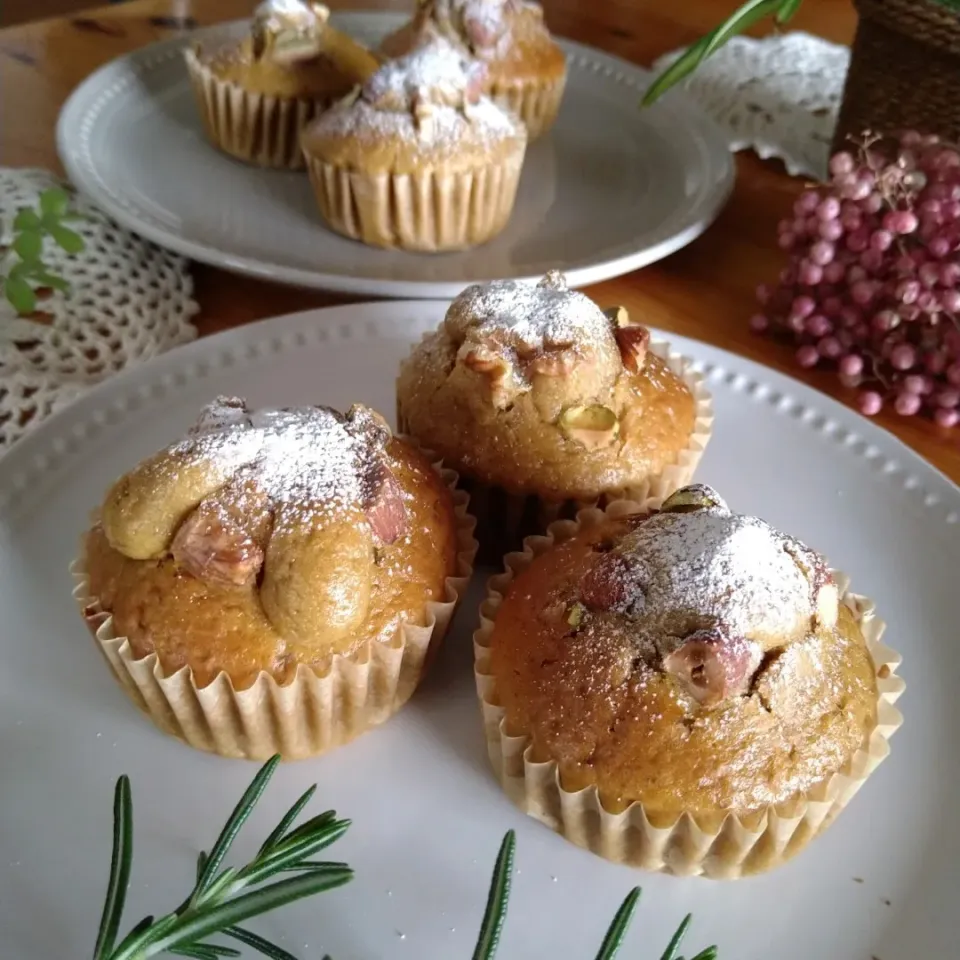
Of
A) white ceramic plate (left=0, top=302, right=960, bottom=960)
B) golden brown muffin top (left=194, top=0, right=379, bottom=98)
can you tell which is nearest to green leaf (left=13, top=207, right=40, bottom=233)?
white ceramic plate (left=0, top=302, right=960, bottom=960)

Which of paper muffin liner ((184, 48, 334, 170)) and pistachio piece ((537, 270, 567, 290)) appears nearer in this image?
pistachio piece ((537, 270, 567, 290))

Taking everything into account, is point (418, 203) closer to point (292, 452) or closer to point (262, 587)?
point (292, 452)

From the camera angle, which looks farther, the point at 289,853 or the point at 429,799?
the point at 429,799

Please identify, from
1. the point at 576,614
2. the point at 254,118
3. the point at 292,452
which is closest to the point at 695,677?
the point at 576,614

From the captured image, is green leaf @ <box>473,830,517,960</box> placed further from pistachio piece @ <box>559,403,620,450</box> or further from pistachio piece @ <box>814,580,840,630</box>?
pistachio piece @ <box>559,403,620,450</box>

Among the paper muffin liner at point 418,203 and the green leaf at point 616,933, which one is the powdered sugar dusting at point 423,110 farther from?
the green leaf at point 616,933

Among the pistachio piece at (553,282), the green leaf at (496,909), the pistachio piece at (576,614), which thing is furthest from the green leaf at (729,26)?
the green leaf at (496,909)
